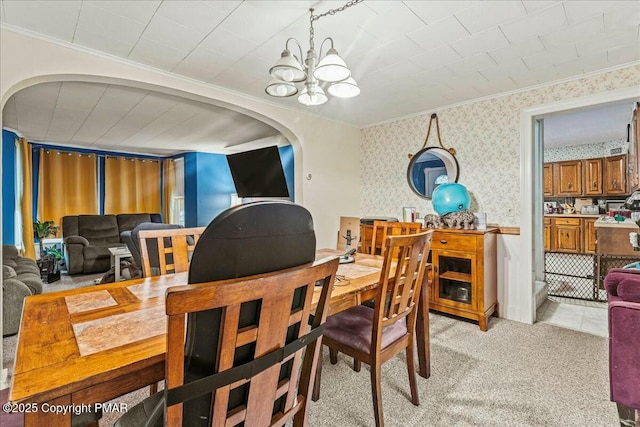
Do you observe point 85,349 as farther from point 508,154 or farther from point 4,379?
point 508,154

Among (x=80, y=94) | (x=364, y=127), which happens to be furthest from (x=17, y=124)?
(x=364, y=127)

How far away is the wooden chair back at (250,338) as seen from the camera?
24.8 inches

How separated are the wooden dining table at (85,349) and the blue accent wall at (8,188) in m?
4.46

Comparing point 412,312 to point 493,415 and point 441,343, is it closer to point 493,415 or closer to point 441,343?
point 493,415

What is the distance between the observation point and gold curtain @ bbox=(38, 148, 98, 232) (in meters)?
5.87

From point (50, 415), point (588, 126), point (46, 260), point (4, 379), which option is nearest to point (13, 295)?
point (4, 379)

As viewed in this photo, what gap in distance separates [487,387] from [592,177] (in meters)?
6.62

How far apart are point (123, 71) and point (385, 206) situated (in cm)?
321

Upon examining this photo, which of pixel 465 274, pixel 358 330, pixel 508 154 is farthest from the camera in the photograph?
pixel 508 154

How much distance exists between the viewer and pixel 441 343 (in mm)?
2578

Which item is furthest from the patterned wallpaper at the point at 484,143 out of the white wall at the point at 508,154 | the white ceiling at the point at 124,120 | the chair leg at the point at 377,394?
the chair leg at the point at 377,394

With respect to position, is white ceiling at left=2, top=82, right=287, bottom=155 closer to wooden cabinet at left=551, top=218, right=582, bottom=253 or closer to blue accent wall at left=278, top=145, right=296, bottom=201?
blue accent wall at left=278, top=145, right=296, bottom=201

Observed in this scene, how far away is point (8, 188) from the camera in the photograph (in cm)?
438

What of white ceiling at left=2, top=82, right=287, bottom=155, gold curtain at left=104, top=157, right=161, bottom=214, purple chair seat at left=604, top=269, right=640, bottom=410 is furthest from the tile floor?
gold curtain at left=104, top=157, right=161, bottom=214
